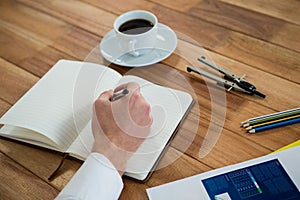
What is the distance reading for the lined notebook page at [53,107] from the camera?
0.78 meters

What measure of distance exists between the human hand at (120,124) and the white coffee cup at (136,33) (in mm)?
148

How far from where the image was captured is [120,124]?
763 mm

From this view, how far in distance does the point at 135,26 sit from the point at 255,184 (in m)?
0.48

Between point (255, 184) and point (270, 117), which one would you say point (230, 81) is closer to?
point (270, 117)

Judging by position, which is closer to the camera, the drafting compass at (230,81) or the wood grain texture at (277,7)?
the drafting compass at (230,81)

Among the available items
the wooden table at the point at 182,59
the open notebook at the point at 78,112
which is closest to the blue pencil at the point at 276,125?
the wooden table at the point at 182,59

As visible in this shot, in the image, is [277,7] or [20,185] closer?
[20,185]

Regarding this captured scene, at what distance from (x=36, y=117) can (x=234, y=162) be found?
1.37 feet

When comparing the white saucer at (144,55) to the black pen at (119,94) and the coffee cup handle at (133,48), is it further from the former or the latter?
the black pen at (119,94)

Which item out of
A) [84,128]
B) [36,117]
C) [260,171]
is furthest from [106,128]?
[260,171]

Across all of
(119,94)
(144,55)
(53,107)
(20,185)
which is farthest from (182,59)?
(20,185)

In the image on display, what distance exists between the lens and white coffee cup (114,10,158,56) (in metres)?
0.89

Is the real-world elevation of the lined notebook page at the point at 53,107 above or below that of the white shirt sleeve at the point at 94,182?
above

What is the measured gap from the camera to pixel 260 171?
687 millimetres
